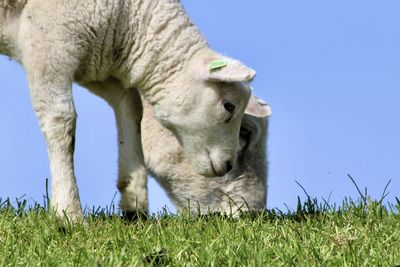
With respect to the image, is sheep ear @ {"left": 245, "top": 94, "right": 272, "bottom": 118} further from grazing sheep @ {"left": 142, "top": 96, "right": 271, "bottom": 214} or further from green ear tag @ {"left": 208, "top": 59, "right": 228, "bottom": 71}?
green ear tag @ {"left": 208, "top": 59, "right": 228, "bottom": 71}

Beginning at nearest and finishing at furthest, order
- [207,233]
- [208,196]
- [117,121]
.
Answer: [207,233] < [117,121] < [208,196]

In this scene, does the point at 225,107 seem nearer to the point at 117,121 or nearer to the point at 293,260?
the point at 117,121

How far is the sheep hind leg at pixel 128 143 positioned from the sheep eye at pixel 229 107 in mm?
949

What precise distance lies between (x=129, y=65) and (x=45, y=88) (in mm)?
824

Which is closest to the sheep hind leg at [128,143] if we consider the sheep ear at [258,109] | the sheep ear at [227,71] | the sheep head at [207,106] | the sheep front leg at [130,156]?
the sheep front leg at [130,156]

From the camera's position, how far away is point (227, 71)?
636 centimetres

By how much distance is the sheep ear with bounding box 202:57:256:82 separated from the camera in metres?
6.26

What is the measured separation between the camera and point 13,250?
15.1 ft

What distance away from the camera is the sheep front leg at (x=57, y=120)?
20.1 feet

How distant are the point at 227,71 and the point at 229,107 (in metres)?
0.39

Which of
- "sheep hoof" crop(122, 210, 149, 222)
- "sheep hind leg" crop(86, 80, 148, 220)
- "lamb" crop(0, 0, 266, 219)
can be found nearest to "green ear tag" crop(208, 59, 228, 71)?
"lamb" crop(0, 0, 266, 219)

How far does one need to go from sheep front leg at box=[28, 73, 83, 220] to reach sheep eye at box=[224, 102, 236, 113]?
1174mm

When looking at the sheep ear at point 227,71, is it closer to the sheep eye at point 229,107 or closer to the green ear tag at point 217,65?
the green ear tag at point 217,65

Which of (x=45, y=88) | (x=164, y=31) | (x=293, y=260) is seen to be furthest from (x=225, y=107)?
(x=293, y=260)
